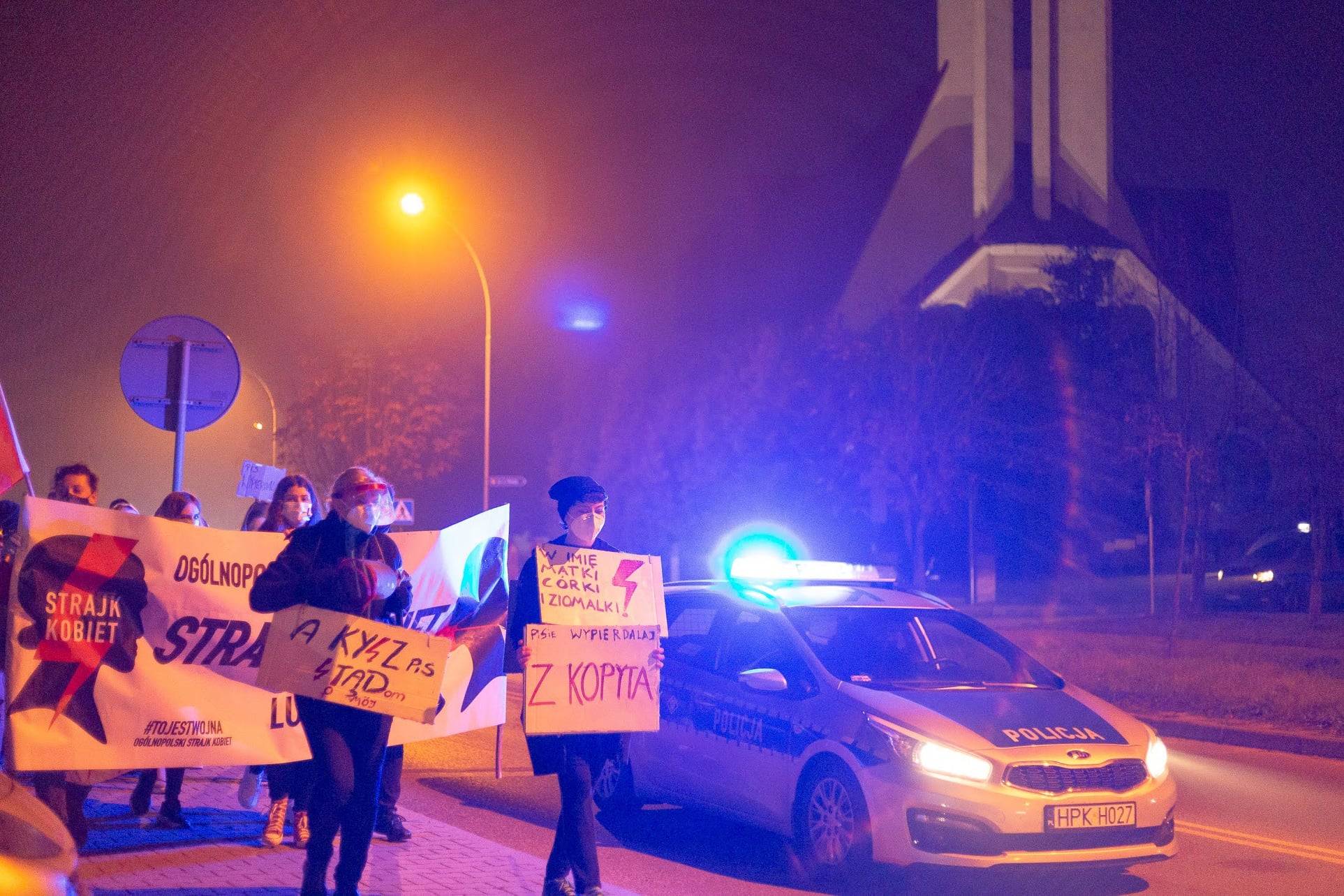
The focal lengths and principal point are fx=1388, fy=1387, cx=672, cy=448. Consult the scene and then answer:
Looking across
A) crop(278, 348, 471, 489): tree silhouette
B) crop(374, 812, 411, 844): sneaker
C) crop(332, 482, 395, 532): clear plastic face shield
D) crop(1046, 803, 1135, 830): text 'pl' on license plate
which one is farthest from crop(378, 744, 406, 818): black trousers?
crop(278, 348, 471, 489): tree silhouette

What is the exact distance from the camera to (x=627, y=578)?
647cm

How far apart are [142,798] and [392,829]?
5.51 ft

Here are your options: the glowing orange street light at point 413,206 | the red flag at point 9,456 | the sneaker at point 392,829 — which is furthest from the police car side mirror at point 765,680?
the glowing orange street light at point 413,206

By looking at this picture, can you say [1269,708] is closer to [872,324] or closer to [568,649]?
[568,649]

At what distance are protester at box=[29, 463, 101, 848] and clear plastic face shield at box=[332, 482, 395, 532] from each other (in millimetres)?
2008

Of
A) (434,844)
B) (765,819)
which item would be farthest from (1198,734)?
(434,844)

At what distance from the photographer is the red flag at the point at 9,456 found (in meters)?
7.24

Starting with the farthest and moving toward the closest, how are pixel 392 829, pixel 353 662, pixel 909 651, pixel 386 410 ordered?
pixel 386 410 → pixel 909 651 → pixel 392 829 → pixel 353 662

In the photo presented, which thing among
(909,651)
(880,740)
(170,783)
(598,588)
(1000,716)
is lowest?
(170,783)

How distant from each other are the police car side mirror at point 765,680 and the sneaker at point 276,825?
261cm

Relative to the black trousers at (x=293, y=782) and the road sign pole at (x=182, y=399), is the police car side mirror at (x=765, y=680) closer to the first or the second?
the black trousers at (x=293, y=782)

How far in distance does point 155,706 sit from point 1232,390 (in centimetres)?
2224

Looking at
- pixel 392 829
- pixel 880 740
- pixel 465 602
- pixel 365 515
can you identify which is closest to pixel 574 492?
pixel 365 515

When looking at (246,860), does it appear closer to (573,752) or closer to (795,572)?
(573,752)
